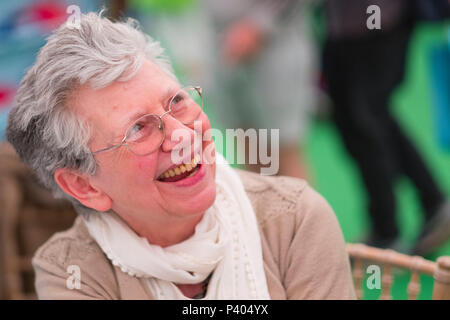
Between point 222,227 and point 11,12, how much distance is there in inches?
101

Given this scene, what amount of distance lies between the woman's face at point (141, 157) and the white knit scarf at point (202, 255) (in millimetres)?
96

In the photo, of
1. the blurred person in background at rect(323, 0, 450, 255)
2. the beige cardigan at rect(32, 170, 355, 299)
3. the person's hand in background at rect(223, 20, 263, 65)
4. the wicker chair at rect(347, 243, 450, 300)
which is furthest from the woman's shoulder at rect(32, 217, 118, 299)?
the blurred person in background at rect(323, 0, 450, 255)

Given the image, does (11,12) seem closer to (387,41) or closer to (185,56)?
(185,56)

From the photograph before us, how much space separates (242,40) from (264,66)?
164mm

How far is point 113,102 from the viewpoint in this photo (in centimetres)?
139

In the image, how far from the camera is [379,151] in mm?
3166

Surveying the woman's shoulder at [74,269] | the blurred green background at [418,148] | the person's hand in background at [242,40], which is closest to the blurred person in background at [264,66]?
the person's hand in background at [242,40]

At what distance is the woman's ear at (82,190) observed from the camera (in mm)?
1509

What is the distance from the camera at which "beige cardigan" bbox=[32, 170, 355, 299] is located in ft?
5.05

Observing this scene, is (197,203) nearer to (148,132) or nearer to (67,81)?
(148,132)

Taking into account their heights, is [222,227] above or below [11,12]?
below

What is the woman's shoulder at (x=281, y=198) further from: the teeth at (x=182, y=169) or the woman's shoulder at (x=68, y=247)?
the woman's shoulder at (x=68, y=247)

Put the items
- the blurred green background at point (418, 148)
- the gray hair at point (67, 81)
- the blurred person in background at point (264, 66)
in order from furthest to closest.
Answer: the blurred green background at point (418, 148)
the blurred person in background at point (264, 66)
the gray hair at point (67, 81)

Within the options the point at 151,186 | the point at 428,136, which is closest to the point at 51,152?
the point at 151,186
